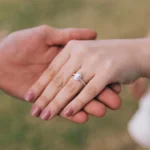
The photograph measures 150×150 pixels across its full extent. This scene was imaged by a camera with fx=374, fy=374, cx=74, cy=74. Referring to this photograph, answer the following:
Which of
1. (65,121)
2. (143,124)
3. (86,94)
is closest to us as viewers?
(143,124)

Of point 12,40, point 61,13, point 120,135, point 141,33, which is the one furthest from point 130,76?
point 61,13

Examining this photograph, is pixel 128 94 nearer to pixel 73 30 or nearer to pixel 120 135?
pixel 120 135

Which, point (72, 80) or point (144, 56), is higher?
point (144, 56)

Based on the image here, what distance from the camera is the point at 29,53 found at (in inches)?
44.9

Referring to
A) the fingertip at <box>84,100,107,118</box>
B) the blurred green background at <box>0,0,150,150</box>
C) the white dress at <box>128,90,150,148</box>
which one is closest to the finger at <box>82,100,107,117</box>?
the fingertip at <box>84,100,107,118</box>

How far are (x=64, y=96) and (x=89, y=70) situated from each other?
10 cm

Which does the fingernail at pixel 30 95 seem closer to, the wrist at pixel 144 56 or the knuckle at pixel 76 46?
the knuckle at pixel 76 46

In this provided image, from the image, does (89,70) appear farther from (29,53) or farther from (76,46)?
(29,53)

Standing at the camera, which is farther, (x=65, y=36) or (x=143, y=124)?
(x=65, y=36)

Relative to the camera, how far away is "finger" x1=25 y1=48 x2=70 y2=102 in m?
1.06

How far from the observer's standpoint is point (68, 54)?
3.50 feet

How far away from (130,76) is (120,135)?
1.75ft

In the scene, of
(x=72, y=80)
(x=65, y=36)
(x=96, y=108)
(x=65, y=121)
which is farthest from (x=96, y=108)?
(x=65, y=121)

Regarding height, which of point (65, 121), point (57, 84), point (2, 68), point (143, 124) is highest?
point (143, 124)
